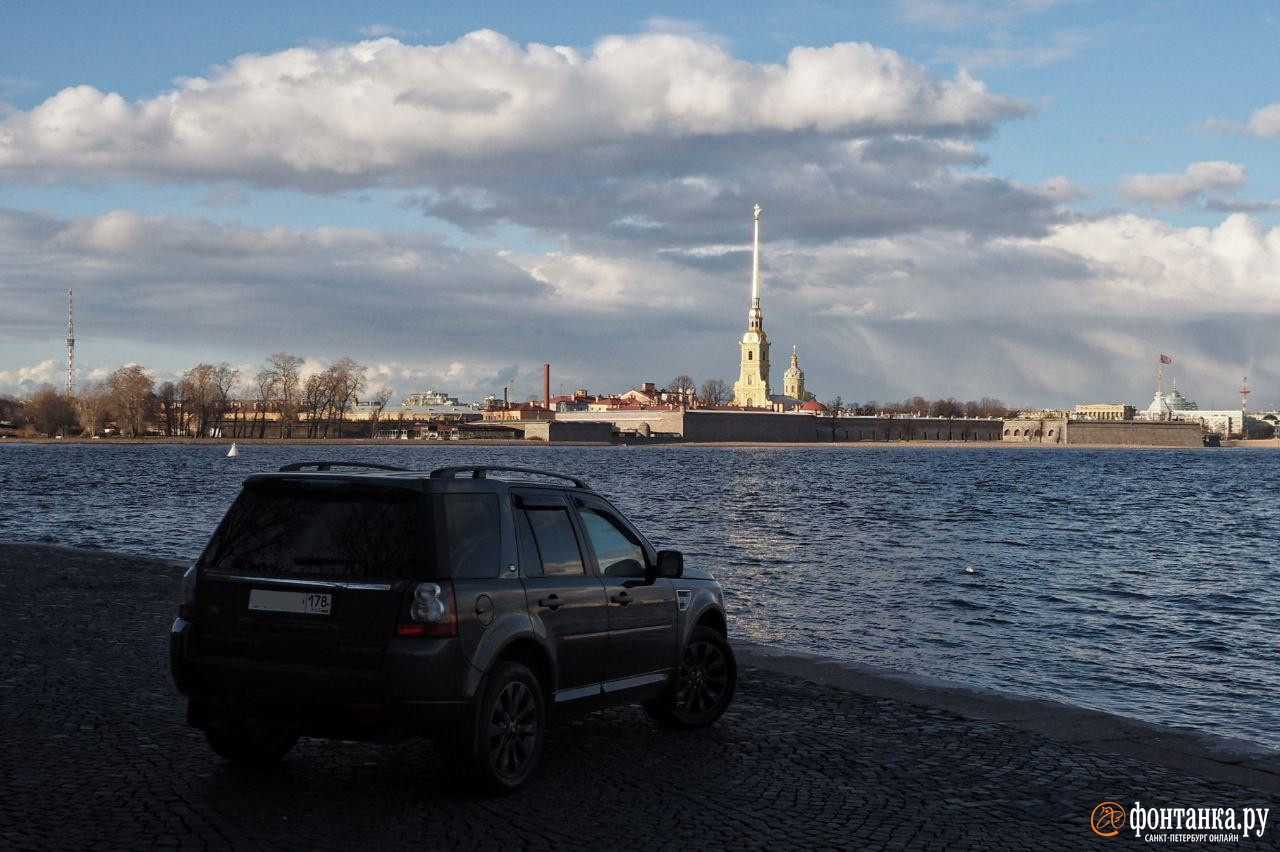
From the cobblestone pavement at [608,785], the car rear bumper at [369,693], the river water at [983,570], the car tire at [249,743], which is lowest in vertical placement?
the river water at [983,570]

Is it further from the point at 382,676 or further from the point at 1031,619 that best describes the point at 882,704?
the point at 1031,619

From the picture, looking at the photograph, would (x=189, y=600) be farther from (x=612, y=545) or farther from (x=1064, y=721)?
(x=1064, y=721)

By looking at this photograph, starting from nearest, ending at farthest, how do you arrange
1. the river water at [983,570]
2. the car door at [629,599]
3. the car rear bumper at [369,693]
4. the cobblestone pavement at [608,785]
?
the cobblestone pavement at [608,785] < the car rear bumper at [369,693] < the car door at [629,599] < the river water at [983,570]

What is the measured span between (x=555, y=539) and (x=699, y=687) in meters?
2.41

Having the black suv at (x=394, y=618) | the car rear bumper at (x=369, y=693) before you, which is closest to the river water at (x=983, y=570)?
the black suv at (x=394, y=618)

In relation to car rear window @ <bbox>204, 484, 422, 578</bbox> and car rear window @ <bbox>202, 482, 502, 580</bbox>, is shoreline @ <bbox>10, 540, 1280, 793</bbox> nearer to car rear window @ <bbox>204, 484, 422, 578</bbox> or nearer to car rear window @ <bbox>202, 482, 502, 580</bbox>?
car rear window @ <bbox>202, 482, 502, 580</bbox>

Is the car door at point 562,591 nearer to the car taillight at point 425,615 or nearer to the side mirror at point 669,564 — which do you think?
the side mirror at point 669,564

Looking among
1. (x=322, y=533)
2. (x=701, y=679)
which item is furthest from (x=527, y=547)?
(x=701, y=679)

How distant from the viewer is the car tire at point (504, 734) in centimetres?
770

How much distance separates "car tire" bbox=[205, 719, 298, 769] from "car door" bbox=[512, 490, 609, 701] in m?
1.97

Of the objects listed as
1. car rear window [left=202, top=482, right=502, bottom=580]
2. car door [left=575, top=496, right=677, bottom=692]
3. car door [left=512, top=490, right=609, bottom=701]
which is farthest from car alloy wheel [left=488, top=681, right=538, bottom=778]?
car door [left=575, top=496, right=677, bottom=692]

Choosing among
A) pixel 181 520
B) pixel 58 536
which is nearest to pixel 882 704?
pixel 58 536

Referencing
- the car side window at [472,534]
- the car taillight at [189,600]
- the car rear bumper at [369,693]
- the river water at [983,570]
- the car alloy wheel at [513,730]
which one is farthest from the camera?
the river water at [983,570]

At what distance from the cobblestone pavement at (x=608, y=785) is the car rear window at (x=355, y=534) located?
152cm
